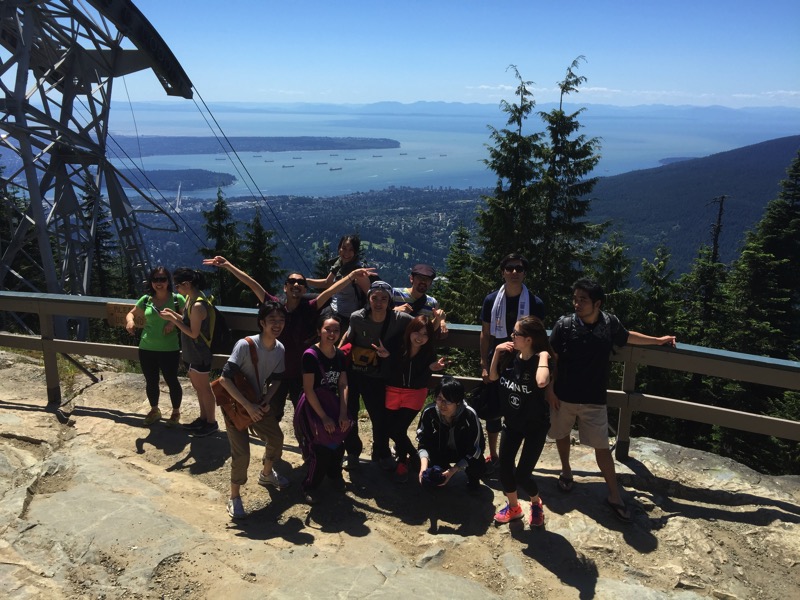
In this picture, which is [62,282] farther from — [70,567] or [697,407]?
[697,407]

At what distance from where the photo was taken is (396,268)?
122 meters

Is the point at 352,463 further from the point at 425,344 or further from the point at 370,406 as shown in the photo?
the point at 425,344

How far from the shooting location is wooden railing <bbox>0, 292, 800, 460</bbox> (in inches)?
167

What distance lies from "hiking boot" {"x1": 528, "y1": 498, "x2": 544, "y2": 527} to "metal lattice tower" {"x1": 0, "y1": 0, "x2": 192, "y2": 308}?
16.2 m

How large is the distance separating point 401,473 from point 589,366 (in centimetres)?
A: 161

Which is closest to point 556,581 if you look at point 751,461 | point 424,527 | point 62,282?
point 424,527

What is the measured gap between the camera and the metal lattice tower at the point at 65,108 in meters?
16.0

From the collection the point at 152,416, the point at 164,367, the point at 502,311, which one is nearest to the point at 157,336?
the point at 164,367

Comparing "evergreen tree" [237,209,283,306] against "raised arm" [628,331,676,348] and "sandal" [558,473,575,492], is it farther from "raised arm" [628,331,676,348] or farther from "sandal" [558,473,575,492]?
"raised arm" [628,331,676,348]

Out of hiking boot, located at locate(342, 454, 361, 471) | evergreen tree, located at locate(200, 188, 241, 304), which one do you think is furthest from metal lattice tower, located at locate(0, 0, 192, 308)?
hiking boot, located at locate(342, 454, 361, 471)

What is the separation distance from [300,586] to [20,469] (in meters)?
2.44

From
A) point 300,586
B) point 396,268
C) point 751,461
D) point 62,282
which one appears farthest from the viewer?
point 396,268

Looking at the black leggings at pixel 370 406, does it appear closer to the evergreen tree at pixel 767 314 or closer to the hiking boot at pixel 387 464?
the hiking boot at pixel 387 464

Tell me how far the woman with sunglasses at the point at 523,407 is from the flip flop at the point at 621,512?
0.54 meters
